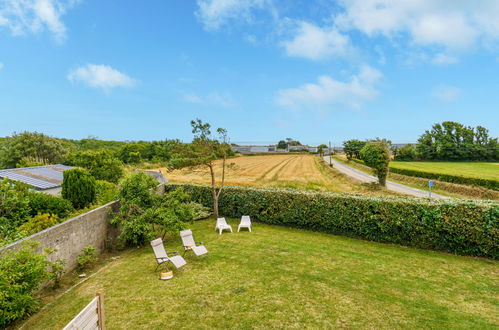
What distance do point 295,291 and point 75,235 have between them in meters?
6.78

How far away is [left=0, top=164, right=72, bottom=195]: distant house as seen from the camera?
13.8m

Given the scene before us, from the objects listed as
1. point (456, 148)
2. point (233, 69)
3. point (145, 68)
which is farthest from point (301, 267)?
point (456, 148)

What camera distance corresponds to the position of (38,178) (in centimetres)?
1547

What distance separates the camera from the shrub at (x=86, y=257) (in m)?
7.75

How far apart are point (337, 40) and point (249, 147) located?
94.0 m

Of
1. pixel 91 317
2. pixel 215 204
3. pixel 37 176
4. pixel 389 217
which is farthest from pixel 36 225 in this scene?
pixel 389 217

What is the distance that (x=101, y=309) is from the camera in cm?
326

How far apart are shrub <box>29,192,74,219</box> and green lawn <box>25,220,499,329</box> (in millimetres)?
3357

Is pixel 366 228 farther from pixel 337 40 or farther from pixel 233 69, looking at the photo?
pixel 233 69

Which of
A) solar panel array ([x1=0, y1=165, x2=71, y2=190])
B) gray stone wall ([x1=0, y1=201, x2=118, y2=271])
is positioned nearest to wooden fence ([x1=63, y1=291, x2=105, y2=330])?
gray stone wall ([x1=0, y1=201, x2=118, y2=271])

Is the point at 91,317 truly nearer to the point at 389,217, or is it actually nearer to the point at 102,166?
the point at 389,217

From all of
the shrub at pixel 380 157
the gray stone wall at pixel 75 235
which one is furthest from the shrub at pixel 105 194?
the shrub at pixel 380 157

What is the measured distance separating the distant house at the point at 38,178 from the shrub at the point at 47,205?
4.37 m

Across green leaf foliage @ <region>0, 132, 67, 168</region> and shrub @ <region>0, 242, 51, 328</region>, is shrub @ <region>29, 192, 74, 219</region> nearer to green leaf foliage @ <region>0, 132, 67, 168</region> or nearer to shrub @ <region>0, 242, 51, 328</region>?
shrub @ <region>0, 242, 51, 328</region>
